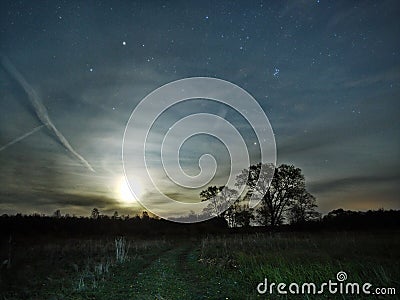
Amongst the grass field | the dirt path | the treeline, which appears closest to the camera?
the grass field

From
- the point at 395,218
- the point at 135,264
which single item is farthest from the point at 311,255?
the point at 395,218

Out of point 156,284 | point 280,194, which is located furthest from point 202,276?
point 280,194

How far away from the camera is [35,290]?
11.5 metres

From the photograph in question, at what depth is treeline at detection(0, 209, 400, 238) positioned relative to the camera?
1501 inches

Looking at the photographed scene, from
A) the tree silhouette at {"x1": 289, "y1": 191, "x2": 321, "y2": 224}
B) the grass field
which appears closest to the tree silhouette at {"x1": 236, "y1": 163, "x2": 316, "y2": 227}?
the tree silhouette at {"x1": 289, "y1": 191, "x2": 321, "y2": 224}

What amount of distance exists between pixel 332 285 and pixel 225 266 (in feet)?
19.3

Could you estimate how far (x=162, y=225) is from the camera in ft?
215

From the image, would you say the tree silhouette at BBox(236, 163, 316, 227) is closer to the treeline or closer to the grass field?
the treeline

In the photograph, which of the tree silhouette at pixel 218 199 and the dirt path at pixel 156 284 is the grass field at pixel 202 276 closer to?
the dirt path at pixel 156 284

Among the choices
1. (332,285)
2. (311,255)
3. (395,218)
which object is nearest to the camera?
(332,285)

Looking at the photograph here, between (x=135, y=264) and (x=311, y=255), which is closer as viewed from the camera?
(x=311, y=255)

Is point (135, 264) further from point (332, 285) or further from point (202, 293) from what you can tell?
point (332, 285)

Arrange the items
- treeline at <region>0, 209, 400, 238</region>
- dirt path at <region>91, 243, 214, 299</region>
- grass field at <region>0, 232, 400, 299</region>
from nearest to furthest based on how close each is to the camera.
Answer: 1. grass field at <region>0, 232, 400, 299</region>
2. dirt path at <region>91, 243, 214, 299</region>
3. treeline at <region>0, 209, 400, 238</region>

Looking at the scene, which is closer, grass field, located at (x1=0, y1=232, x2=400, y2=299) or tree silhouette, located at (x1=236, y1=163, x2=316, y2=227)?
grass field, located at (x1=0, y1=232, x2=400, y2=299)
